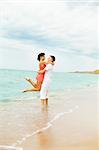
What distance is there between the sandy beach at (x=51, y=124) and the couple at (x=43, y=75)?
0.19 m

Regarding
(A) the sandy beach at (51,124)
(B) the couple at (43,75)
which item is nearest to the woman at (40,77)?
(B) the couple at (43,75)

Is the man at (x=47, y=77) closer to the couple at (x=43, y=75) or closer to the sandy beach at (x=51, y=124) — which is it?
the couple at (x=43, y=75)

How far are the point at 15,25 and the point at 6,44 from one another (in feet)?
0.53

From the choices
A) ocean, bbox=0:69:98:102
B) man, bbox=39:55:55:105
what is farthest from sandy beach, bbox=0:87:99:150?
man, bbox=39:55:55:105

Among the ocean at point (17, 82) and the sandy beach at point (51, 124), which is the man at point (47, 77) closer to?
the ocean at point (17, 82)

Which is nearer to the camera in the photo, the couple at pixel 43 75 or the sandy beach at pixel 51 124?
the sandy beach at pixel 51 124

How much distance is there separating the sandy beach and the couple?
0.19m

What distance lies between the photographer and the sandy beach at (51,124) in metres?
2.28

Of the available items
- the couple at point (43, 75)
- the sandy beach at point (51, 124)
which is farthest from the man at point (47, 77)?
the sandy beach at point (51, 124)

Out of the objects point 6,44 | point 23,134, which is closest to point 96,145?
point 23,134

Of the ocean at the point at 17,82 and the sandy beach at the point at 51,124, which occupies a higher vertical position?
the ocean at the point at 17,82

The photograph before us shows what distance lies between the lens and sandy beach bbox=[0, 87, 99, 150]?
2.28 meters

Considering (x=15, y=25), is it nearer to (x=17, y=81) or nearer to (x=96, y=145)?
(x=17, y=81)

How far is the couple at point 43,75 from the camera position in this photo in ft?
8.80
